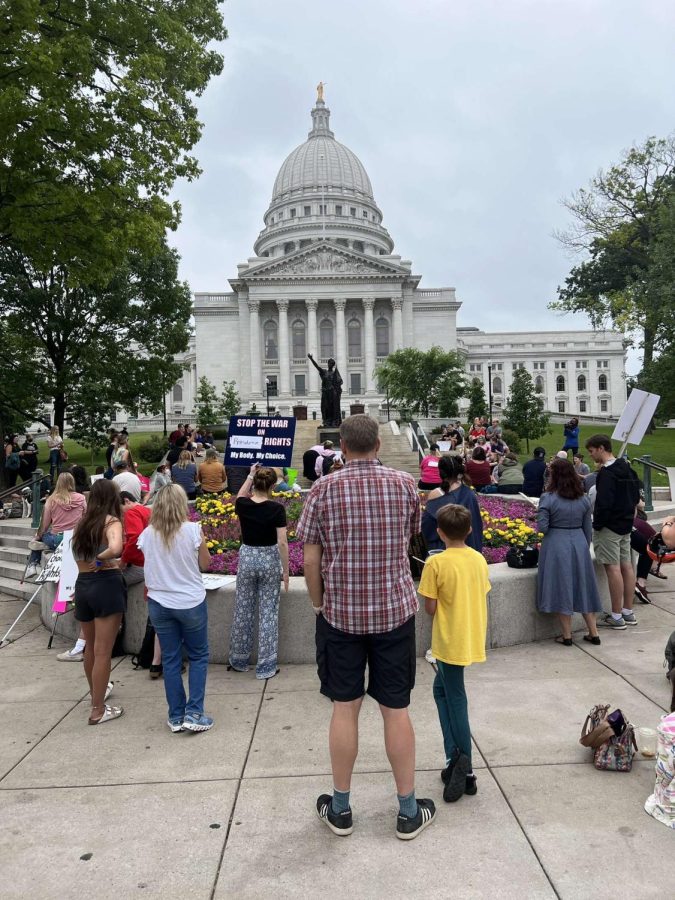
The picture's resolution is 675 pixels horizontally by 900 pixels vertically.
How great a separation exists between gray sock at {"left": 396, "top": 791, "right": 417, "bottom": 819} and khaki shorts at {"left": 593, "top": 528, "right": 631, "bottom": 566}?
4.63 meters

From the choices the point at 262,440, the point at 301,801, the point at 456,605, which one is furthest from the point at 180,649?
the point at 262,440

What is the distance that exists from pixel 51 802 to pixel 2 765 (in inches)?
31.8

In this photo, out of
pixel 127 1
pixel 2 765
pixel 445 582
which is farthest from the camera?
pixel 127 1

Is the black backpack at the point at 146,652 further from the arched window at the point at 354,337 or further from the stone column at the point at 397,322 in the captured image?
the arched window at the point at 354,337

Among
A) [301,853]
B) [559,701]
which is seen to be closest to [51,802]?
[301,853]

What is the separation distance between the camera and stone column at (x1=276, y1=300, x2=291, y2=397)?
264ft

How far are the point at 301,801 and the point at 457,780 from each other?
3.20ft

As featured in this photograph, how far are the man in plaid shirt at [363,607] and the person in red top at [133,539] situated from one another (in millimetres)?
3419

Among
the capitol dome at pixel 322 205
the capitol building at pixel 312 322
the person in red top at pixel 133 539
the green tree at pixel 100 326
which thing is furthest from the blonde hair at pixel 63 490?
the capitol dome at pixel 322 205

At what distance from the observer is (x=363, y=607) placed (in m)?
3.48

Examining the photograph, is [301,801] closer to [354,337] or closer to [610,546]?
[610,546]

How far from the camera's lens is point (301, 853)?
11.3 feet

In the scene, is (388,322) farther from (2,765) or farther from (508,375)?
(2,765)

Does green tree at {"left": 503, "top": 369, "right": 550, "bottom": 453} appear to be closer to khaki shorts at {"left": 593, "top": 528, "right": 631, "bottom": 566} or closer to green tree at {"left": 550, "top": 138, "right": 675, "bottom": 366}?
green tree at {"left": 550, "top": 138, "right": 675, "bottom": 366}
